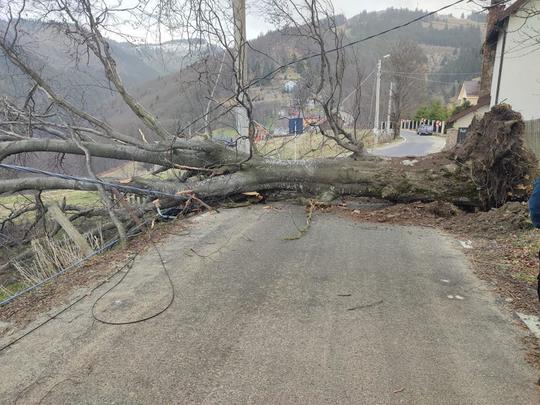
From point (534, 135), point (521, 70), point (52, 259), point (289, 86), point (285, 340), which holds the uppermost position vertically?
point (521, 70)

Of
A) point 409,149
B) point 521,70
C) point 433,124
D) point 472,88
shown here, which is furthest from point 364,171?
point 472,88

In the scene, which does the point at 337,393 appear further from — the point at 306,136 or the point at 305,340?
the point at 306,136

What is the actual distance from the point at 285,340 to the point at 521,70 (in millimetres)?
18664

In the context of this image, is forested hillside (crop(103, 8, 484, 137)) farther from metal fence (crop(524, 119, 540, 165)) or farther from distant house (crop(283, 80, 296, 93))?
metal fence (crop(524, 119, 540, 165))

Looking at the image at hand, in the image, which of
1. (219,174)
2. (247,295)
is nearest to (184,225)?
(219,174)

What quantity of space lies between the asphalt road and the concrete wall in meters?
14.0

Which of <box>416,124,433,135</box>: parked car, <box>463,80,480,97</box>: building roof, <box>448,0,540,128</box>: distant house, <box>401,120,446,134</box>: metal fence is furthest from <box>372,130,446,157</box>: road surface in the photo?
<box>463,80,480,97</box>: building roof

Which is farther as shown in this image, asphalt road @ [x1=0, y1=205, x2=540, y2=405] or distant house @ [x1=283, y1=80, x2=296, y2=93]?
distant house @ [x1=283, y1=80, x2=296, y2=93]

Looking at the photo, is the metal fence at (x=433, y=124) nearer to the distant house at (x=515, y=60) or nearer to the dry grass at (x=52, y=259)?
the distant house at (x=515, y=60)

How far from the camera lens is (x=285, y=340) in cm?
298

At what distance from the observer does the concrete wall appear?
50.5 ft

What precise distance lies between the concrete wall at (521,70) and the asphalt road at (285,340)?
1403cm

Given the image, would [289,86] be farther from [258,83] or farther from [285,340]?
[285,340]

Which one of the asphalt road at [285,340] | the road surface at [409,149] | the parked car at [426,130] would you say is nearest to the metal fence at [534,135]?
the asphalt road at [285,340]
